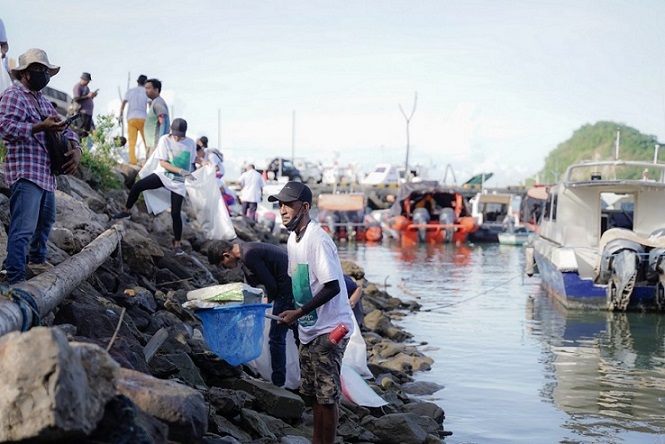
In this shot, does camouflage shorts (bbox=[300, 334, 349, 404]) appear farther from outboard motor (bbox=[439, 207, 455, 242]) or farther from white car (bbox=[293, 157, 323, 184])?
white car (bbox=[293, 157, 323, 184])

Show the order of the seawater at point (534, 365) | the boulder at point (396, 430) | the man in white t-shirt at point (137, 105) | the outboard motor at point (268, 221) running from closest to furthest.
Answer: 1. the boulder at point (396, 430)
2. the seawater at point (534, 365)
3. the man in white t-shirt at point (137, 105)
4. the outboard motor at point (268, 221)

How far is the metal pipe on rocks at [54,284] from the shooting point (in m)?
5.02

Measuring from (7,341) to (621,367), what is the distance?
9.72 metres

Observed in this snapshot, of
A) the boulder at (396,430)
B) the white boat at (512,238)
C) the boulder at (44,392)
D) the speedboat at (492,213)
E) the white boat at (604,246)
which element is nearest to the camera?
the boulder at (44,392)

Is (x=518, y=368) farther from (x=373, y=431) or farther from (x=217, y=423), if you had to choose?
(x=217, y=423)

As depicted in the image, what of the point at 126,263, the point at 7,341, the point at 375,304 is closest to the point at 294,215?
the point at 7,341

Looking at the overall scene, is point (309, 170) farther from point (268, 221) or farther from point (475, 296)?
point (475, 296)

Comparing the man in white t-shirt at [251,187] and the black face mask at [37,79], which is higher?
the black face mask at [37,79]

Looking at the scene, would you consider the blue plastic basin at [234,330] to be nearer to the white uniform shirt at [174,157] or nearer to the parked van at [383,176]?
the white uniform shirt at [174,157]

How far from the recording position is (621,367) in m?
11.7

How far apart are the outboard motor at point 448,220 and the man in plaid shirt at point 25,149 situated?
106 feet

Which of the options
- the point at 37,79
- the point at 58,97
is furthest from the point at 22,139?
the point at 58,97

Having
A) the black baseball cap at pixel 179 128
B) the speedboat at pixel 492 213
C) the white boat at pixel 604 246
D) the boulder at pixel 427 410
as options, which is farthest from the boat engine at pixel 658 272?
the speedboat at pixel 492 213

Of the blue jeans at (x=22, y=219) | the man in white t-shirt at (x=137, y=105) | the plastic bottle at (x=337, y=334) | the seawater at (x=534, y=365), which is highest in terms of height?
the man in white t-shirt at (x=137, y=105)
